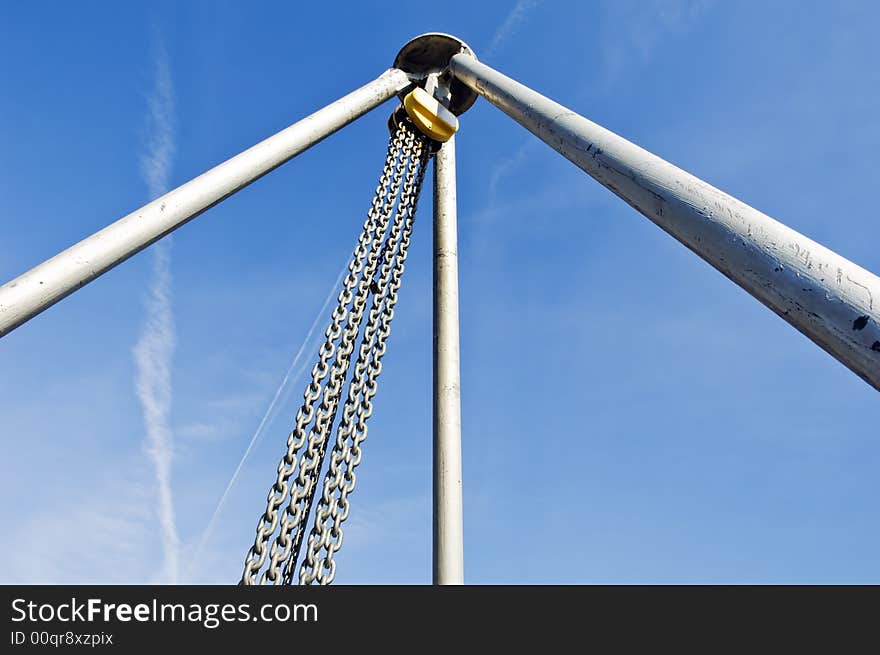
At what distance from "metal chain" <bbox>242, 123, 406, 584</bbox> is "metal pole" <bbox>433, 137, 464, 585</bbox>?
1060 mm

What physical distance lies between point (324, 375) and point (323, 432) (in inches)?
18.7

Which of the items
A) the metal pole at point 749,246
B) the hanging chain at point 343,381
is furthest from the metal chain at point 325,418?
the metal pole at point 749,246

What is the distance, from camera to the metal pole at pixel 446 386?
21.4 ft

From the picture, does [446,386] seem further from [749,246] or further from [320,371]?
[749,246]

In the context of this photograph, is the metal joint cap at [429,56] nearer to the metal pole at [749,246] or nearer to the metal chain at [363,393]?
the metal chain at [363,393]

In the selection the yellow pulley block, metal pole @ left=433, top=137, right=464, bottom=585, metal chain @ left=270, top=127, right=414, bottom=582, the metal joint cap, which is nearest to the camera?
metal chain @ left=270, top=127, right=414, bottom=582

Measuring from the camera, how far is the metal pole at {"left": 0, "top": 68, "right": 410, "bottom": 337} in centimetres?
418

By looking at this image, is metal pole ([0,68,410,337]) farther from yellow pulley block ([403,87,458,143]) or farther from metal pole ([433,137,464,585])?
metal pole ([433,137,464,585])

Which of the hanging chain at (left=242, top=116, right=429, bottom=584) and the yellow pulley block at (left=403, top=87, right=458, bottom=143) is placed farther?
the yellow pulley block at (left=403, top=87, right=458, bottom=143)

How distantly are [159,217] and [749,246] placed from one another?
12.7ft

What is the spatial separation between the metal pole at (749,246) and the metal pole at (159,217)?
229 centimetres

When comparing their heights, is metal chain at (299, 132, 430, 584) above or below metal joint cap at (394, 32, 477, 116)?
below

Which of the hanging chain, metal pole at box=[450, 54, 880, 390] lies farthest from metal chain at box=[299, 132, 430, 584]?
metal pole at box=[450, 54, 880, 390]
